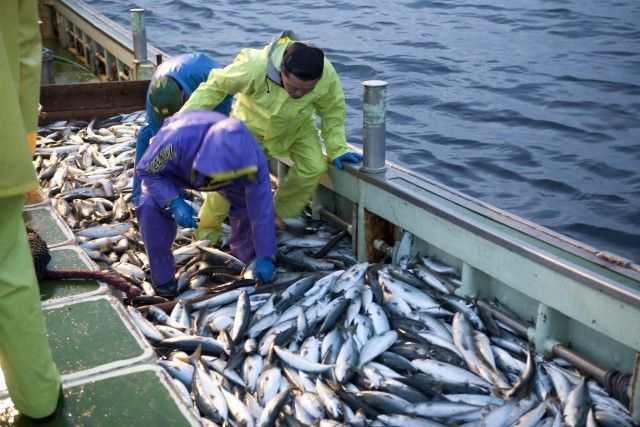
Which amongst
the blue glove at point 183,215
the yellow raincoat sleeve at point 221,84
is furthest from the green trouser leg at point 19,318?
the yellow raincoat sleeve at point 221,84

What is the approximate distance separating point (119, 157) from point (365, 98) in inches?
125

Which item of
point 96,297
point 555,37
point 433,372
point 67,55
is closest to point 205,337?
point 96,297

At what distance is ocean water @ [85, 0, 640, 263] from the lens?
994 cm

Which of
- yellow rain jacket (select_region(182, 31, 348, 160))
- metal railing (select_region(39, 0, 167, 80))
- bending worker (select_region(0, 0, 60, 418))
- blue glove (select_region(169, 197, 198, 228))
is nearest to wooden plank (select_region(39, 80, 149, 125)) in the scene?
metal railing (select_region(39, 0, 167, 80))

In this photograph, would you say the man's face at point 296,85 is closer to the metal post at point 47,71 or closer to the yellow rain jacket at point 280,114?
the yellow rain jacket at point 280,114

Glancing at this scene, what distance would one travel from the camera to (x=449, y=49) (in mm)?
15797

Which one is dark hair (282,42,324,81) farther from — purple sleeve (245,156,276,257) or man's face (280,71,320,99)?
purple sleeve (245,156,276,257)

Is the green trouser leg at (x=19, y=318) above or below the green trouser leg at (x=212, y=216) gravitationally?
above

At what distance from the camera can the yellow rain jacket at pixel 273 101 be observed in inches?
231

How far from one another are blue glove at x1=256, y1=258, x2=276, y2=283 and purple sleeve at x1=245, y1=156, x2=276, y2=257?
0.10 meters

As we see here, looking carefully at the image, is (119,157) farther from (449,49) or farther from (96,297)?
(449,49)

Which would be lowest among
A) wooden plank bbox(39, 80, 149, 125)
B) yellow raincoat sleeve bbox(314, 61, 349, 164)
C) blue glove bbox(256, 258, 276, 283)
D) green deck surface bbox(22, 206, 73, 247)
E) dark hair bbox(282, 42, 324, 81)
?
blue glove bbox(256, 258, 276, 283)

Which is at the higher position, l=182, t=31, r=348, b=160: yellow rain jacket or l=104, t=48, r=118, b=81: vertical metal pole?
l=182, t=31, r=348, b=160: yellow rain jacket

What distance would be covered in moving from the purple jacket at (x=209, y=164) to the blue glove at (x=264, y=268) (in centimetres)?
5
